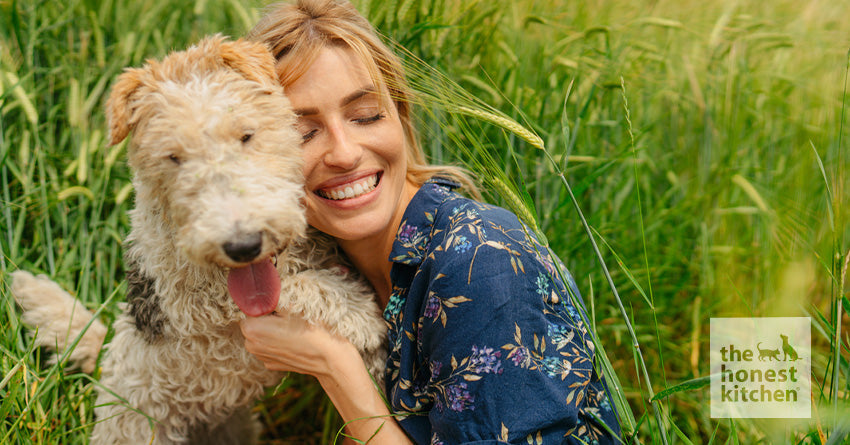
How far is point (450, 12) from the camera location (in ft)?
10.7

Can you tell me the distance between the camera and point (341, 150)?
2244mm

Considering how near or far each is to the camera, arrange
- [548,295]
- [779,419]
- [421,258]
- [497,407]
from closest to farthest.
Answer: [779,419]
[497,407]
[548,295]
[421,258]

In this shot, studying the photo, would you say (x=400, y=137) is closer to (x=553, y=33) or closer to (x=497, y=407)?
(x=497, y=407)

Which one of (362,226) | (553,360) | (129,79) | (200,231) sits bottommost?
(553,360)

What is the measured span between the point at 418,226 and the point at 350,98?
60cm

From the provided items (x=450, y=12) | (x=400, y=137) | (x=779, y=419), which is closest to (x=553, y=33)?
(x=450, y=12)

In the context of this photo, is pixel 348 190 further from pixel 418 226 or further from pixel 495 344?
pixel 495 344

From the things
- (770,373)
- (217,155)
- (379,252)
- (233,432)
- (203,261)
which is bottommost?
(233,432)

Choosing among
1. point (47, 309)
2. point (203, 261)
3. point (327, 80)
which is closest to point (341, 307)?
point (203, 261)

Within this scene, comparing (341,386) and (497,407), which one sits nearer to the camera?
(497,407)

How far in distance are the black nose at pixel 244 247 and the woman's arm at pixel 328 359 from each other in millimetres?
657

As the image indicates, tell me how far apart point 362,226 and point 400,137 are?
0.43 m

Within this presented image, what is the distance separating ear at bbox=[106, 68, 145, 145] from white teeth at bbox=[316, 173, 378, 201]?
759 mm

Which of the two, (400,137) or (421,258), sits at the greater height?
(400,137)
